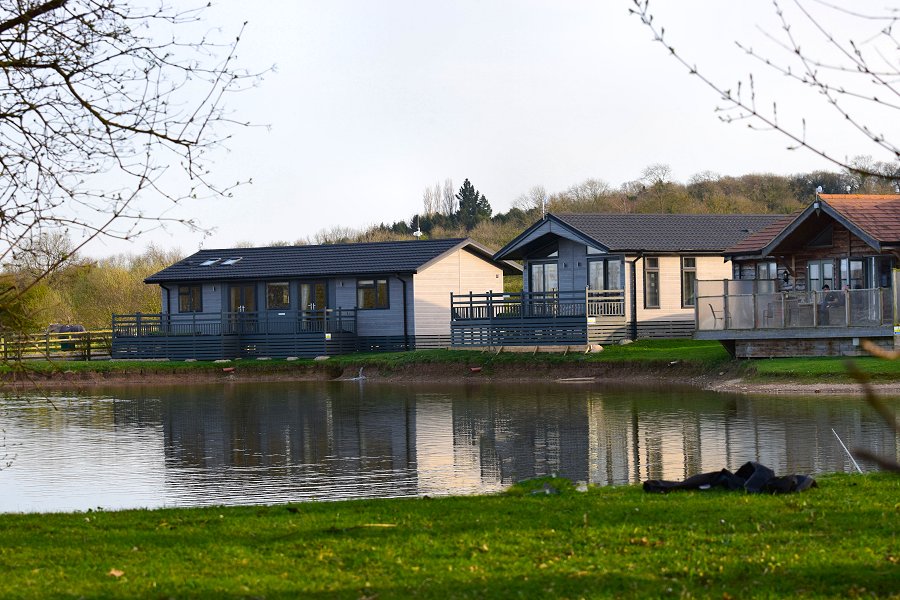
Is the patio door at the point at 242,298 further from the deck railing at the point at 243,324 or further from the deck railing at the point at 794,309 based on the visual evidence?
the deck railing at the point at 794,309

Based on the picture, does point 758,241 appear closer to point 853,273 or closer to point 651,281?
point 853,273

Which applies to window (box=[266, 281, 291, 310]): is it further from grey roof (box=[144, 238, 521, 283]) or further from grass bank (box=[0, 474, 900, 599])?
grass bank (box=[0, 474, 900, 599])

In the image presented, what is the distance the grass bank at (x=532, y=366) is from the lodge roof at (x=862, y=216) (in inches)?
130

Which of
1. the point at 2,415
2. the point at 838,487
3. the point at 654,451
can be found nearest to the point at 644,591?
the point at 838,487

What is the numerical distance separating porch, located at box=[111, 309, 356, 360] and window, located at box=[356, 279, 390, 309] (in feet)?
2.02

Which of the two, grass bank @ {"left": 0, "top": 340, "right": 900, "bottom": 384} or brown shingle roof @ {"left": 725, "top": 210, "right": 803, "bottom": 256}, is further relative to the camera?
brown shingle roof @ {"left": 725, "top": 210, "right": 803, "bottom": 256}

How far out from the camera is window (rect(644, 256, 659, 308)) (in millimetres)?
43094

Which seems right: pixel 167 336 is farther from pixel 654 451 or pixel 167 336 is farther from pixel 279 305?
pixel 654 451

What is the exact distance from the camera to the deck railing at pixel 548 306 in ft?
136

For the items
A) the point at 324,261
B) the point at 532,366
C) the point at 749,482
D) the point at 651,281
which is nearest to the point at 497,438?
the point at 749,482

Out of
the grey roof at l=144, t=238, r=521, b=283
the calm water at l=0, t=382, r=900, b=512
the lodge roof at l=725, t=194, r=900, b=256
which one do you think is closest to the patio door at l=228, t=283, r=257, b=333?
the grey roof at l=144, t=238, r=521, b=283

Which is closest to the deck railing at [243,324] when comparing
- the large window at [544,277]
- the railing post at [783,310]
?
the large window at [544,277]

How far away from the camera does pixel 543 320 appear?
41250mm

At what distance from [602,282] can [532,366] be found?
6.17m
